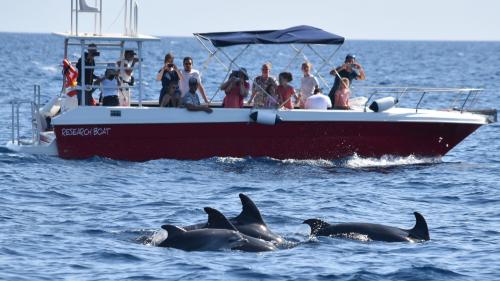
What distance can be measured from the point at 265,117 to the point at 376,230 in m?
6.97

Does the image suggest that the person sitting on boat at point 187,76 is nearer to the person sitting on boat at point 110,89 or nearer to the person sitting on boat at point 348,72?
the person sitting on boat at point 110,89

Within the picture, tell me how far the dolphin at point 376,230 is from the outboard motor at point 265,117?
6.55m

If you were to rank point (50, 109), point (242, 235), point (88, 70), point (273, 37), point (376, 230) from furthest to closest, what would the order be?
1. point (50, 109)
2. point (273, 37)
3. point (88, 70)
4. point (376, 230)
5. point (242, 235)

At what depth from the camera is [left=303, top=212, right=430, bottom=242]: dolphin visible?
16594 millimetres

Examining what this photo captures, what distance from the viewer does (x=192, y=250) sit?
1569cm

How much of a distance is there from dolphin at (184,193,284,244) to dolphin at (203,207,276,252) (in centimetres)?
22

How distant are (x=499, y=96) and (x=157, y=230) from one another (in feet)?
119

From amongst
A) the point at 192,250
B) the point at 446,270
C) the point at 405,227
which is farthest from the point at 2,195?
the point at 446,270

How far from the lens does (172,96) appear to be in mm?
23656

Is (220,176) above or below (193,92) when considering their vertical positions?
below

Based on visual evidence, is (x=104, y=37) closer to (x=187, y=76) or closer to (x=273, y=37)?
(x=187, y=76)

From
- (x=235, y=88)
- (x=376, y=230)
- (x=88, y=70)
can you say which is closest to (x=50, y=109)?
(x=88, y=70)

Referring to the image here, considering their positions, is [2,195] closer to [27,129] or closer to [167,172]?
[167,172]

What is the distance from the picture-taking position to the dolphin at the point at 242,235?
15.8 metres
